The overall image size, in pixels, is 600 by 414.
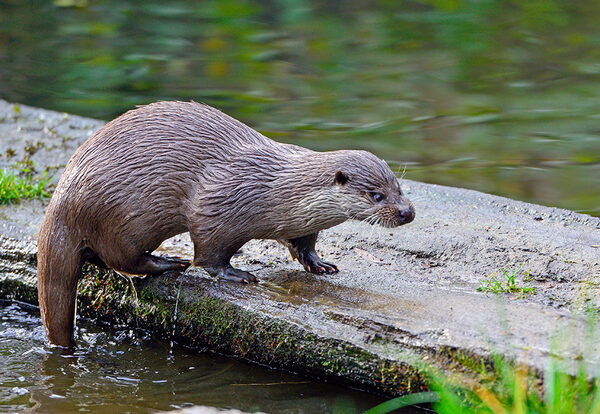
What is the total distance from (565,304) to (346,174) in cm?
110

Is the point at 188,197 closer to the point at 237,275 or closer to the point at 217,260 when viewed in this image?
the point at 217,260

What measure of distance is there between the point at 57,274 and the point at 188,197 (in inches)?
26.5

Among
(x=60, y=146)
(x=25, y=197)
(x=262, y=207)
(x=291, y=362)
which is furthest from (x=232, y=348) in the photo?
(x=60, y=146)

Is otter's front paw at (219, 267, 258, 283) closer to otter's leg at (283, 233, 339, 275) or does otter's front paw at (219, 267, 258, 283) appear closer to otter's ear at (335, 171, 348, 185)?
otter's leg at (283, 233, 339, 275)

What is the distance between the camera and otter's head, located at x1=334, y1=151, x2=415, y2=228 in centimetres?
364

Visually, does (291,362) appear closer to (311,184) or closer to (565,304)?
(311,184)

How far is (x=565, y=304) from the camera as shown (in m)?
3.70

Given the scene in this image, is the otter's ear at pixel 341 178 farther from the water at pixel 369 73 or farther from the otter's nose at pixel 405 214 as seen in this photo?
the water at pixel 369 73

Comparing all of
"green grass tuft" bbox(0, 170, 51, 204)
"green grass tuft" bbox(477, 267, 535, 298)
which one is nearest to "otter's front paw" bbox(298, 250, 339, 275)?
"green grass tuft" bbox(477, 267, 535, 298)

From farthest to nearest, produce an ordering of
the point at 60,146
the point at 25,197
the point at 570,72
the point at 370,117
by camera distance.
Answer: the point at 570,72, the point at 370,117, the point at 60,146, the point at 25,197

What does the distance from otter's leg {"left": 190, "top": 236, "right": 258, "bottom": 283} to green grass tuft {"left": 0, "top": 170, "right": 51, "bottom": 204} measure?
63.0 inches

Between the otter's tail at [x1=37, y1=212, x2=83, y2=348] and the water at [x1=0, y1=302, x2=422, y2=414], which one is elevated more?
the otter's tail at [x1=37, y1=212, x2=83, y2=348]

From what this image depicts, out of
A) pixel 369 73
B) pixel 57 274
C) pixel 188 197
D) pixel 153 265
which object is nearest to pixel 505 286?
pixel 188 197

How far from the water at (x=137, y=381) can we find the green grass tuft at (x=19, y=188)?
1.05 metres
